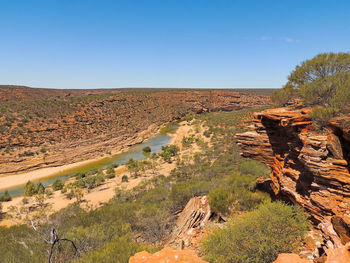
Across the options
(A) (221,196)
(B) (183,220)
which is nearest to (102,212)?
(B) (183,220)

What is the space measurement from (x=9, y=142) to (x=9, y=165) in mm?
4927

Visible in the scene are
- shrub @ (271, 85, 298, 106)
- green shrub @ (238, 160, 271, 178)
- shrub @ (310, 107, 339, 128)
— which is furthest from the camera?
green shrub @ (238, 160, 271, 178)

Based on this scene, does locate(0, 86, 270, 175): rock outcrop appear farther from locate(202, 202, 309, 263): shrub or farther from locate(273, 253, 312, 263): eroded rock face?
locate(273, 253, 312, 263): eroded rock face

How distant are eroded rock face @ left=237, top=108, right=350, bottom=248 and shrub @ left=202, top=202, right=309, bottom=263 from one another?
88 centimetres

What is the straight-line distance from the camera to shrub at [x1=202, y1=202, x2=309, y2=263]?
6.32m

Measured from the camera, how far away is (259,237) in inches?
262

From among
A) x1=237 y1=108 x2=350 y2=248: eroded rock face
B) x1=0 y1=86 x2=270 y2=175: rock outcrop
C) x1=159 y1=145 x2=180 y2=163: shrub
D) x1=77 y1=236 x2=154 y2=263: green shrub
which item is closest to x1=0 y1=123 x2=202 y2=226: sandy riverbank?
x1=159 y1=145 x2=180 y2=163: shrub

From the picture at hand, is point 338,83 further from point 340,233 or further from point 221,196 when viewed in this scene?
point 221,196

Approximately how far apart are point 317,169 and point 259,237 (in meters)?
3.30

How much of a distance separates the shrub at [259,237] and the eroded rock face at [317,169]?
2.90 feet

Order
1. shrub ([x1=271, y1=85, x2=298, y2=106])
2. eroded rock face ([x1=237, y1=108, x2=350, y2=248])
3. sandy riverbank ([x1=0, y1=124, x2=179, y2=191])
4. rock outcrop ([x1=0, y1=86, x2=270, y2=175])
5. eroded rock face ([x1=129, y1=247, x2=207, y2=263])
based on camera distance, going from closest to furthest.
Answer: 1. eroded rock face ([x1=129, y1=247, x2=207, y2=263])
2. eroded rock face ([x1=237, y1=108, x2=350, y2=248])
3. shrub ([x1=271, y1=85, x2=298, y2=106])
4. sandy riverbank ([x1=0, y1=124, x2=179, y2=191])
5. rock outcrop ([x1=0, y1=86, x2=270, y2=175])

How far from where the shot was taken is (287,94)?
12.0 metres

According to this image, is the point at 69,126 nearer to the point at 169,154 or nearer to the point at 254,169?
the point at 169,154

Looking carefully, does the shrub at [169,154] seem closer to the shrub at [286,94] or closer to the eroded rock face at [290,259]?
the shrub at [286,94]
